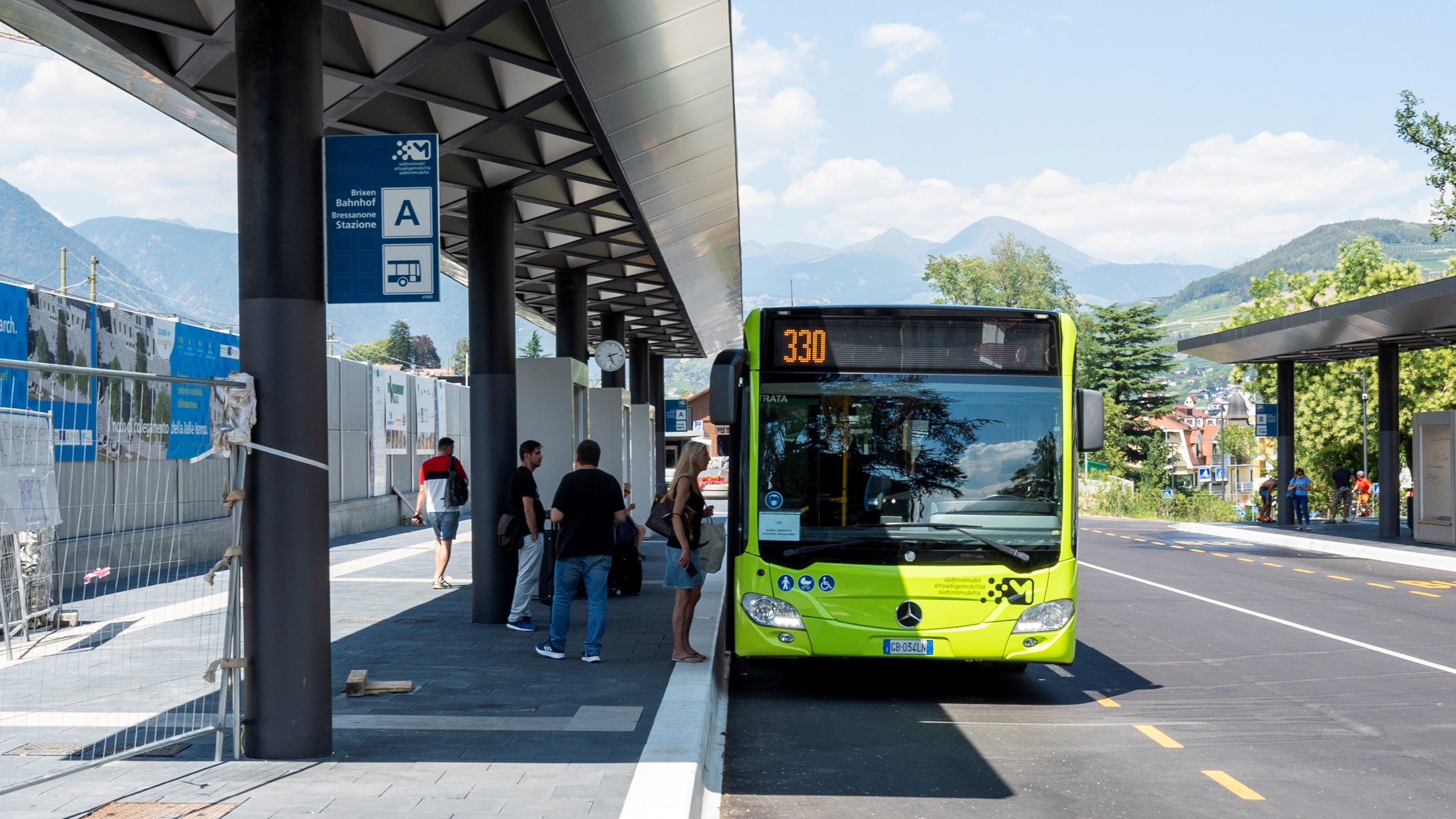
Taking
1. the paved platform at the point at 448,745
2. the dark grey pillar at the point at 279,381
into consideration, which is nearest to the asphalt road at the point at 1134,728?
the paved platform at the point at 448,745

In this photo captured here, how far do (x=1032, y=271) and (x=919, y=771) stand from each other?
81.5 m

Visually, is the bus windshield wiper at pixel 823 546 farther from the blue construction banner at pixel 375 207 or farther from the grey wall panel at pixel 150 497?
the grey wall panel at pixel 150 497

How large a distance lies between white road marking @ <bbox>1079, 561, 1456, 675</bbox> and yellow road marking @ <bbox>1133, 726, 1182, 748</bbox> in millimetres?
3949

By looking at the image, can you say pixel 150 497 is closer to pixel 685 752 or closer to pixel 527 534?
pixel 527 534

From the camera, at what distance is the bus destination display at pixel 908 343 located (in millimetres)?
9477

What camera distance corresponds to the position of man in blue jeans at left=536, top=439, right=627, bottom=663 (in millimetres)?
9461

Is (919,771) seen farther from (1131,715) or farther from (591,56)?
(591,56)

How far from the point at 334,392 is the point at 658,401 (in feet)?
40.8

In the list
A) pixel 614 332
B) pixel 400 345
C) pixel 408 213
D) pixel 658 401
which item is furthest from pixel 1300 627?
pixel 400 345

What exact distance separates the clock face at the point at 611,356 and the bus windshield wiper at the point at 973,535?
665 inches

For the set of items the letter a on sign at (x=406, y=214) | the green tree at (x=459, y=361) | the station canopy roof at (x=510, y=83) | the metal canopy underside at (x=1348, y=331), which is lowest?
the letter a on sign at (x=406, y=214)

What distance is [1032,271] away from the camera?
85.3m

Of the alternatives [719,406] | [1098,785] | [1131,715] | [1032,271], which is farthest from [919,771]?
[1032,271]

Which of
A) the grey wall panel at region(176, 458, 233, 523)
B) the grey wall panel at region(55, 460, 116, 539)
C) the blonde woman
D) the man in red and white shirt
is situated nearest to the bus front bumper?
the blonde woman
